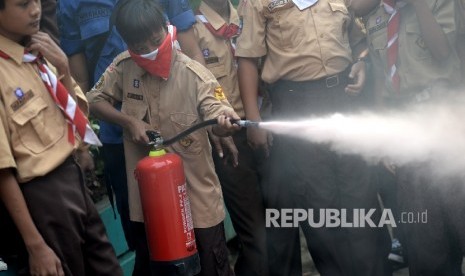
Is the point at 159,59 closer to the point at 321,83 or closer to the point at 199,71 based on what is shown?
the point at 199,71

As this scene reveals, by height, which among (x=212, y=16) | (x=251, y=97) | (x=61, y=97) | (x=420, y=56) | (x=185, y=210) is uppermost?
(x=212, y=16)

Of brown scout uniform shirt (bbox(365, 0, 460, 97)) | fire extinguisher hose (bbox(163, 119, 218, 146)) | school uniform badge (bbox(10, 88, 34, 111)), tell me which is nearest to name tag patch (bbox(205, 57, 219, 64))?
fire extinguisher hose (bbox(163, 119, 218, 146))

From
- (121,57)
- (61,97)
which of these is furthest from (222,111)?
(61,97)

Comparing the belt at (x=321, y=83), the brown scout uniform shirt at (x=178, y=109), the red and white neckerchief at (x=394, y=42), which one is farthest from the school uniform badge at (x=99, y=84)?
the red and white neckerchief at (x=394, y=42)

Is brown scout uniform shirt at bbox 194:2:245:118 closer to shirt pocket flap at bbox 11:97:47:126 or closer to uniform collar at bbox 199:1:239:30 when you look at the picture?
uniform collar at bbox 199:1:239:30

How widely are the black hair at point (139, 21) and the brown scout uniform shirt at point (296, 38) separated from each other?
89 centimetres

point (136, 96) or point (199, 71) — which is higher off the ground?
point (199, 71)

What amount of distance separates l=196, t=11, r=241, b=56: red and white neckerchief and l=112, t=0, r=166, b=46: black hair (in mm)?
853

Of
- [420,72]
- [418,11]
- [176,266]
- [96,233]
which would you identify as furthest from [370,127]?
[96,233]

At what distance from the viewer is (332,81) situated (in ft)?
16.2

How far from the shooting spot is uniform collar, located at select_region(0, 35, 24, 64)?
3.45 metres

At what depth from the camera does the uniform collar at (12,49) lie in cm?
345

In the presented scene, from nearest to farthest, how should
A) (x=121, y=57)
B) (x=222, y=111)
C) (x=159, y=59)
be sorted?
1. (x=222, y=111)
2. (x=159, y=59)
3. (x=121, y=57)

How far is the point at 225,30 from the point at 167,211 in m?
1.55
